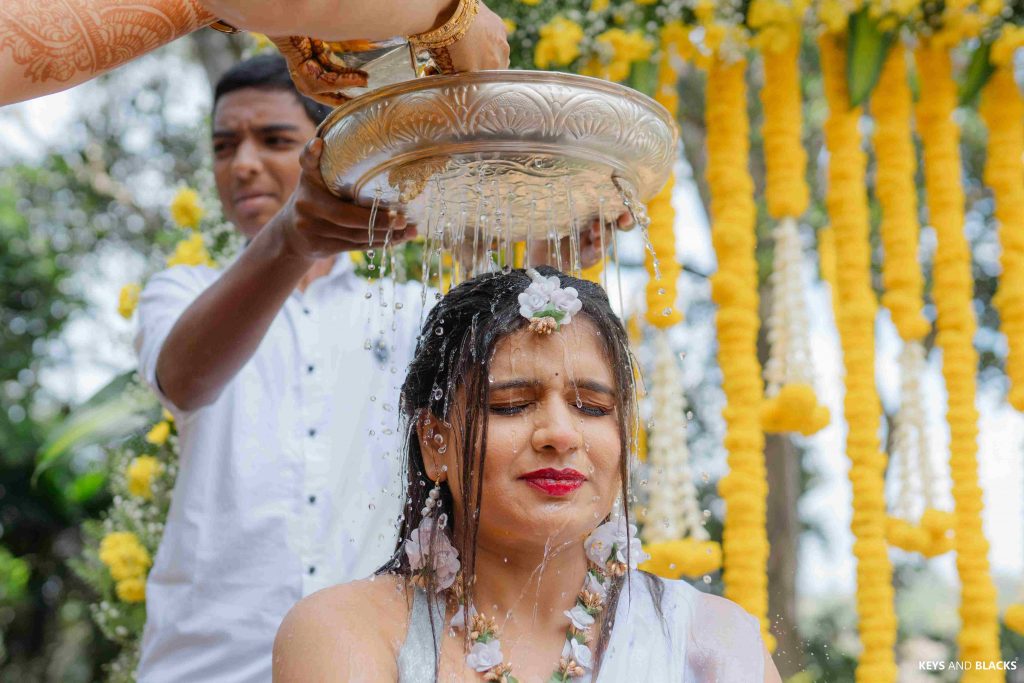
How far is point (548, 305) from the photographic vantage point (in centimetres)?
188

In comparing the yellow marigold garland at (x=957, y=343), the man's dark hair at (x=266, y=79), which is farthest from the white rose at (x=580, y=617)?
the yellow marigold garland at (x=957, y=343)

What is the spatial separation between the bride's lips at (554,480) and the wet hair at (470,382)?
9cm

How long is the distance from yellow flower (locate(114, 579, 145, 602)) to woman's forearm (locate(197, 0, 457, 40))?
273cm

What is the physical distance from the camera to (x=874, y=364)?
353 centimetres

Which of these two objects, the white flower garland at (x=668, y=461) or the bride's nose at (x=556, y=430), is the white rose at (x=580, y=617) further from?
the white flower garland at (x=668, y=461)

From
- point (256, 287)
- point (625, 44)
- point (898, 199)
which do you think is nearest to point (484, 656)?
point (256, 287)

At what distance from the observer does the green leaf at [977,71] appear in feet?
12.0

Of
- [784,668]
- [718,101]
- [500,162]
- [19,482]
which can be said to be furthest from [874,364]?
[19,482]

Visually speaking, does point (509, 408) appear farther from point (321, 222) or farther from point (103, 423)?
point (103, 423)

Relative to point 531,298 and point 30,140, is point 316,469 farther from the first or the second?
point 30,140

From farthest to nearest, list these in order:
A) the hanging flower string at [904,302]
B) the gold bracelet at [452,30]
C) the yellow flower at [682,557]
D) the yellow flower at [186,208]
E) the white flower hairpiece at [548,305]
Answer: the yellow flower at [186,208], the hanging flower string at [904,302], the yellow flower at [682,557], the white flower hairpiece at [548,305], the gold bracelet at [452,30]

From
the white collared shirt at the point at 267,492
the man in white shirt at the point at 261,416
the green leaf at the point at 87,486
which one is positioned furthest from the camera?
the green leaf at the point at 87,486

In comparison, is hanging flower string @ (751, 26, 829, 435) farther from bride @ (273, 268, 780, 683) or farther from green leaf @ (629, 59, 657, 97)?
bride @ (273, 268, 780, 683)

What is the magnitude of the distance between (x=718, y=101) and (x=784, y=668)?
208 cm
